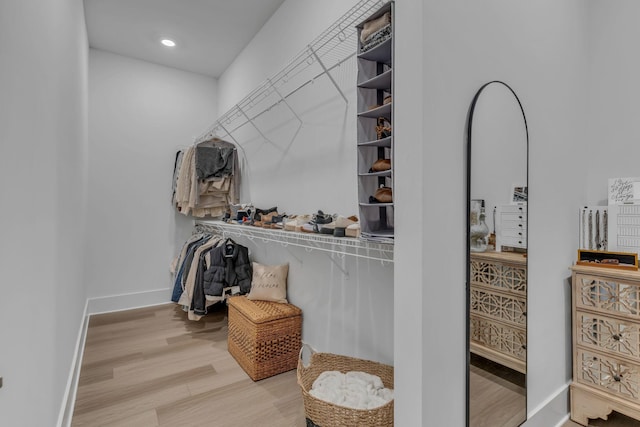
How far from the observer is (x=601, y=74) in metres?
1.79

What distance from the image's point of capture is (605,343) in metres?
1.55

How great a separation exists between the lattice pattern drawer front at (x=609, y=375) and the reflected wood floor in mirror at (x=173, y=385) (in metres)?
1.50

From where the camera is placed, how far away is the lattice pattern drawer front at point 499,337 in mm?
1241

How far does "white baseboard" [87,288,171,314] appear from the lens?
3.49m

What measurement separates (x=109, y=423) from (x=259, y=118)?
2530 millimetres

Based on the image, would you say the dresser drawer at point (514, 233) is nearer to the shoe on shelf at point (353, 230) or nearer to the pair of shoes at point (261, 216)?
the shoe on shelf at point (353, 230)

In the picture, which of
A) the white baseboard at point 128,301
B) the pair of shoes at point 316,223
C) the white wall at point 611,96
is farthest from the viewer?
the white baseboard at point 128,301

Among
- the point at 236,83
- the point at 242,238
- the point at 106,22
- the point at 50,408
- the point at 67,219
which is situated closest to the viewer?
the point at 50,408

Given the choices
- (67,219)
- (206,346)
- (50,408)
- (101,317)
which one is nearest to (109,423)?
(50,408)

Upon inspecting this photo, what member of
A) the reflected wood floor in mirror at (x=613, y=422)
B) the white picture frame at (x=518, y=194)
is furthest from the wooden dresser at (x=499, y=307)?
the reflected wood floor in mirror at (x=613, y=422)

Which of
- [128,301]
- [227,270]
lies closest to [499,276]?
[227,270]

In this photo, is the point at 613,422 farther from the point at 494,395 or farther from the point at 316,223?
the point at 316,223

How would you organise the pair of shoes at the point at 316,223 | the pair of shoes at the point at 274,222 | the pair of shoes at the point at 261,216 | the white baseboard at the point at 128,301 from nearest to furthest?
the pair of shoes at the point at 316,223 → the pair of shoes at the point at 274,222 → the pair of shoes at the point at 261,216 → the white baseboard at the point at 128,301

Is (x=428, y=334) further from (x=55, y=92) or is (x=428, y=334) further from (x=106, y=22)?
(x=106, y=22)
